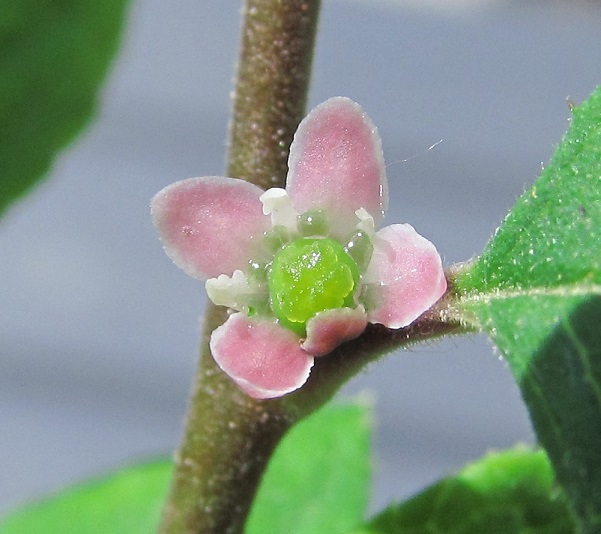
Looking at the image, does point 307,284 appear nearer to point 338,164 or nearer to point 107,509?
point 338,164

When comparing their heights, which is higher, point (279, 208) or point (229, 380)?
point (279, 208)

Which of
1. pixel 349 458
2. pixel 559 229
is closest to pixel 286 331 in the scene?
pixel 559 229

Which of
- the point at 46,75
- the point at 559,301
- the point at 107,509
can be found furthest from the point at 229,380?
the point at 107,509

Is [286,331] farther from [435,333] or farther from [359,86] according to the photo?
[359,86]

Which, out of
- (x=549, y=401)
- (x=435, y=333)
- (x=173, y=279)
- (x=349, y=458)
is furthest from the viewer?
(x=173, y=279)

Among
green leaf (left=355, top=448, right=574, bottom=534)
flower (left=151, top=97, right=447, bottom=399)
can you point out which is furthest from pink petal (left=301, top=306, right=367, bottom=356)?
green leaf (left=355, top=448, right=574, bottom=534)
